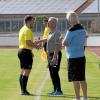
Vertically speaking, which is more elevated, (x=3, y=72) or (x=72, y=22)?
(x=72, y=22)

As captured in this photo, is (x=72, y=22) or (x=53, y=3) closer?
(x=72, y=22)

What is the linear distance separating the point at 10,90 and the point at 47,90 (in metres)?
1.00

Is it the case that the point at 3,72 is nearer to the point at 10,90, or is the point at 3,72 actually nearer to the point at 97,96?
the point at 10,90

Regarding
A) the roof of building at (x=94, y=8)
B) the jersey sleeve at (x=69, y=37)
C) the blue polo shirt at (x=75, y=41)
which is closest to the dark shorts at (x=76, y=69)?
the blue polo shirt at (x=75, y=41)

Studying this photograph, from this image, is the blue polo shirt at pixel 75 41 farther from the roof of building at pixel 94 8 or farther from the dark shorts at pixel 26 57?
the roof of building at pixel 94 8

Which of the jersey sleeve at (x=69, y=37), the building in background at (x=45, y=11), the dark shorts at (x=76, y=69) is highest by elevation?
the jersey sleeve at (x=69, y=37)

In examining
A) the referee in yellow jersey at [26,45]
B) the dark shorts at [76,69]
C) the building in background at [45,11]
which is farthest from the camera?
the building in background at [45,11]

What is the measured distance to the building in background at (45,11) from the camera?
207 feet

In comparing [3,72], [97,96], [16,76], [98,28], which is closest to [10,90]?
[97,96]

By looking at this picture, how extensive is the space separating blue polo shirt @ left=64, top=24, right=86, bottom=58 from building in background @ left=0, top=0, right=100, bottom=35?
164 feet

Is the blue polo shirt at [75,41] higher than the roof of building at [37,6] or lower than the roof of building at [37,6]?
higher

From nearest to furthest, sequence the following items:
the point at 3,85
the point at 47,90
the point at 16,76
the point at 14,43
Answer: the point at 47,90 < the point at 3,85 < the point at 16,76 < the point at 14,43

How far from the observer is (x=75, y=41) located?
1066 centimetres

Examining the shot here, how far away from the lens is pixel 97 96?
40.5 feet
